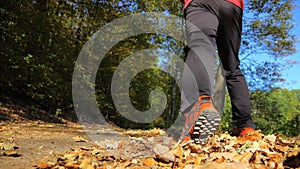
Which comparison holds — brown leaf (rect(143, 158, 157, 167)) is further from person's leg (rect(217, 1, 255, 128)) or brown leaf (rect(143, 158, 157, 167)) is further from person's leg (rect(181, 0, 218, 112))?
person's leg (rect(217, 1, 255, 128))

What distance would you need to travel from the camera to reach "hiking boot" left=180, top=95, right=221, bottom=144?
1.78m

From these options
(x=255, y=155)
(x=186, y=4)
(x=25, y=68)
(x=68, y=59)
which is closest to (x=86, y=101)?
(x=68, y=59)

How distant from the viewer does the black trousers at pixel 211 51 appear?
6.82ft

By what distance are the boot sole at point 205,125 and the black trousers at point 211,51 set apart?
252 millimetres

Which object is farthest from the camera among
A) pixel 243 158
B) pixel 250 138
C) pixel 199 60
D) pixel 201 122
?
pixel 199 60

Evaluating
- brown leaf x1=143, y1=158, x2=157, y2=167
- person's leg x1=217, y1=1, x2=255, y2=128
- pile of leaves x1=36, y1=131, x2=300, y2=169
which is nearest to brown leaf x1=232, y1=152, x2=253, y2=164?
pile of leaves x1=36, y1=131, x2=300, y2=169

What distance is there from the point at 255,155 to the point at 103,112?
15.7 m

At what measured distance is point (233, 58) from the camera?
2244 mm

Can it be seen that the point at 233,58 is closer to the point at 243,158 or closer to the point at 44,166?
the point at 243,158

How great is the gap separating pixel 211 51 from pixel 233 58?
0.23m

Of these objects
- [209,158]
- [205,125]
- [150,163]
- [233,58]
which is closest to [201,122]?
[205,125]

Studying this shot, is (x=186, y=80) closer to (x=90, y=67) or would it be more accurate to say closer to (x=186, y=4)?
(x=186, y=4)

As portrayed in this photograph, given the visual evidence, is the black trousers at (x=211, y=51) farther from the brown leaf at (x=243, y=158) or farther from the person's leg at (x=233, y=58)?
the brown leaf at (x=243, y=158)

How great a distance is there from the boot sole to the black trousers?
25 centimetres
